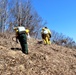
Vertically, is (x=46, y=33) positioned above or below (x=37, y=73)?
above

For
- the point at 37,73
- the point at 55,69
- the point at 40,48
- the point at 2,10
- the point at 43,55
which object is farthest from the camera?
the point at 2,10

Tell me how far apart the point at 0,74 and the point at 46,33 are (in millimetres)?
8817

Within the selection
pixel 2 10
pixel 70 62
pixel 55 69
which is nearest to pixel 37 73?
pixel 55 69

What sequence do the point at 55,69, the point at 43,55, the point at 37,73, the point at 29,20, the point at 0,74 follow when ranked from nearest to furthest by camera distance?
the point at 0,74
the point at 37,73
the point at 55,69
the point at 43,55
the point at 29,20

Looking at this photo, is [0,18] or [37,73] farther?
[0,18]

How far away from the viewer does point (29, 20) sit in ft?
132

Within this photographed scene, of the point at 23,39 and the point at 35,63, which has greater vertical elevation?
the point at 23,39

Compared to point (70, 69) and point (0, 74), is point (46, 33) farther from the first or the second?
point (0, 74)

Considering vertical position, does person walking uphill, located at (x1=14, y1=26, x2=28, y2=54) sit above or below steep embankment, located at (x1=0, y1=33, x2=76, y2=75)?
above

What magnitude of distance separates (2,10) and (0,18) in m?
1.15

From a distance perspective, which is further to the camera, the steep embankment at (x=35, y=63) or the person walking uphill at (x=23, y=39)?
the person walking uphill at (x=23, y=39)

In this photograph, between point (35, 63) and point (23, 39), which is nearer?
point (35, 63)

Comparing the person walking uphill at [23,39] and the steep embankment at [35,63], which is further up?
the person walking uphill at [23,39]

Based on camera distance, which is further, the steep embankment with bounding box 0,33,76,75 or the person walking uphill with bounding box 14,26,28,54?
the person walking uphill with bounding box 14,26,28,54
